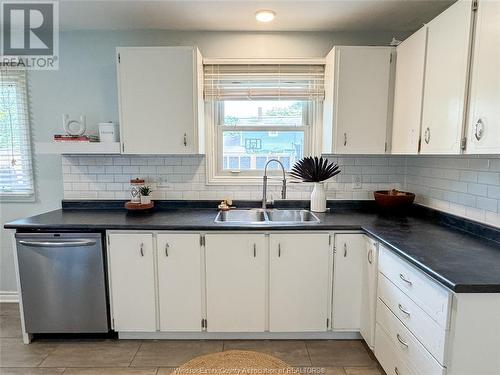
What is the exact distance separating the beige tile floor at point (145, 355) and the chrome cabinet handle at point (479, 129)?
5.14ft

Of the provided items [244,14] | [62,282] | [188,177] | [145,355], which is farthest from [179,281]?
[244,14]

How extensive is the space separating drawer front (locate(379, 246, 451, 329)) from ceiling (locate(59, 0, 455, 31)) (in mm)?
1779

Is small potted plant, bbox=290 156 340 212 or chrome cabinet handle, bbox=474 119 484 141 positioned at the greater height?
chrome cabinet handle, bbox=474 119 484 141

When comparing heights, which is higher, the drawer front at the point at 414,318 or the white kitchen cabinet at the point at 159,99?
the white kitchen cabinet at the point at 159,99

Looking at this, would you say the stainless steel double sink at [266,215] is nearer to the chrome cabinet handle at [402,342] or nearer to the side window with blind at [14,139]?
the chrome cabinet handle at [402,342]

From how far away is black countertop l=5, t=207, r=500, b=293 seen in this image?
1299mm

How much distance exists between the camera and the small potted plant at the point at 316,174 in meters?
2.50

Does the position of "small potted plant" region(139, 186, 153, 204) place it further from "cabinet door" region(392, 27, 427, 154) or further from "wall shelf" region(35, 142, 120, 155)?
"cabinet door" region(392, 27, 427, 154)

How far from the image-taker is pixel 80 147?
7.91 ft

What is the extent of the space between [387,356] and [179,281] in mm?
1450

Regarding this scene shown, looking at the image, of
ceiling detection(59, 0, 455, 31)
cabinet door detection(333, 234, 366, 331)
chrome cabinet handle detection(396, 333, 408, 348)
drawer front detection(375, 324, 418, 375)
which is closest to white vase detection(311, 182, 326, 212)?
cabinet door detection(333, 234, 366, 331)

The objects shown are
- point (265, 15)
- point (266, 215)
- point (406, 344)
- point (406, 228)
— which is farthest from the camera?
point (266, 215)

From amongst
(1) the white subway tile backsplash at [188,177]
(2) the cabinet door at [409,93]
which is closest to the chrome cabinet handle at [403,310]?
(2) the cabinet door at [409,93]

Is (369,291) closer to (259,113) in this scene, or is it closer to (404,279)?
(404,279)
